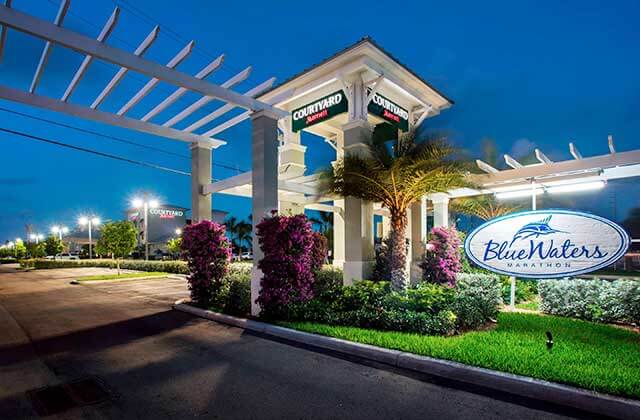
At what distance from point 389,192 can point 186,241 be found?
250 inches

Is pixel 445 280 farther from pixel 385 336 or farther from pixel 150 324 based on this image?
pixel 150 324

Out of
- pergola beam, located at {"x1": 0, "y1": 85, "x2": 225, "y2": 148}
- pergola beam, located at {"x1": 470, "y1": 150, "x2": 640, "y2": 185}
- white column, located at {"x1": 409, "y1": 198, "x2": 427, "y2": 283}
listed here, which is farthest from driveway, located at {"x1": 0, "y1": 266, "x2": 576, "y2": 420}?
white column, located at {"x1": 409, "y1": 198, "x2": 427, "y2": 283}

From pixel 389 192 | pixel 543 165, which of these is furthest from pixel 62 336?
pixel 543 165

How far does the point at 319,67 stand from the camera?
42.3 feet

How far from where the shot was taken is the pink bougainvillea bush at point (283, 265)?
340 inches

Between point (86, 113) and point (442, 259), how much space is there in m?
11.7

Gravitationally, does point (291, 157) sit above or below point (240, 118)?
below

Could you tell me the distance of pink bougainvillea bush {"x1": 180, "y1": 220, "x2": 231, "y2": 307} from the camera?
10.9 meters

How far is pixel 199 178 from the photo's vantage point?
43.1 feet

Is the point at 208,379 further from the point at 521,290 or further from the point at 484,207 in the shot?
the point at 484,207

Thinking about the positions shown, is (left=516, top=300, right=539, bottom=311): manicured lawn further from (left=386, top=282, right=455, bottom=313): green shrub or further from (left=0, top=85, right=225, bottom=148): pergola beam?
(left=0, top=85, right=225, bottom=148): pergola beam

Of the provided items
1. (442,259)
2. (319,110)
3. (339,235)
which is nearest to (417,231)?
(442,259)

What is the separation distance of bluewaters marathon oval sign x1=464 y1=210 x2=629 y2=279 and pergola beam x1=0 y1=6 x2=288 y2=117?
6899 mm

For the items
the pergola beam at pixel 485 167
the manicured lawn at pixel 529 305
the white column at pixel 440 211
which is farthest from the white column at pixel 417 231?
the manicured lawn at pixel 529 305
